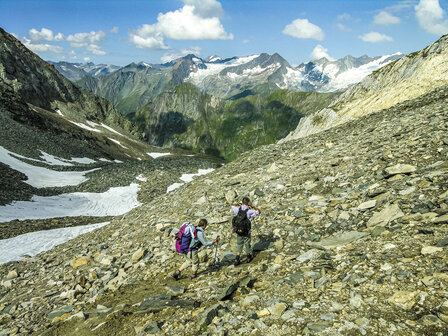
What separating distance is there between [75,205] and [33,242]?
18.3 meters

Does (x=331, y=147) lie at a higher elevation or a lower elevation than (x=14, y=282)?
higher

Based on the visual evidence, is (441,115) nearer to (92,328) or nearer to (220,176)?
(220,176)

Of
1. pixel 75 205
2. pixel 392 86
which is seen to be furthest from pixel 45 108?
pixel 392 86

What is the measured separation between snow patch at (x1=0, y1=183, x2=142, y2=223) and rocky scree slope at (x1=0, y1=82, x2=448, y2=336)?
16.2 m

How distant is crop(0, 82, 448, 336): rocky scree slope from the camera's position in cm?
595

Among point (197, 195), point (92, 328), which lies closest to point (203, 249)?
point (92, 328)

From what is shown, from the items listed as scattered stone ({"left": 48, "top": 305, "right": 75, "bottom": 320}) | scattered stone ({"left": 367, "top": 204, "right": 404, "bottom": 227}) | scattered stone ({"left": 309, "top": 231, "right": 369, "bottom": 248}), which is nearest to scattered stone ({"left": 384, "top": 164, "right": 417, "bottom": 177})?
scattered stone ({"left": 367, "top": 204, "right": 404, "bottom": 227})

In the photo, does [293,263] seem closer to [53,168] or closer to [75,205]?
[75,205]

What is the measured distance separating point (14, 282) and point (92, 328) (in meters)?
9.01

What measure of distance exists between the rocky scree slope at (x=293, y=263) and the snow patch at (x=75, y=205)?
16.2 meters

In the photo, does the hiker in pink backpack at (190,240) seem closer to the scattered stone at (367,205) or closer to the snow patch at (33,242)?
the scattered stone at (367,205)

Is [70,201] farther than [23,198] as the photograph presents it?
Yes

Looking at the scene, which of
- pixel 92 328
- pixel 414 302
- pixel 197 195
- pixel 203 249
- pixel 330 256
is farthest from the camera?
pixel 197 195

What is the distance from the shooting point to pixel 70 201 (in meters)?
39.0
